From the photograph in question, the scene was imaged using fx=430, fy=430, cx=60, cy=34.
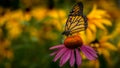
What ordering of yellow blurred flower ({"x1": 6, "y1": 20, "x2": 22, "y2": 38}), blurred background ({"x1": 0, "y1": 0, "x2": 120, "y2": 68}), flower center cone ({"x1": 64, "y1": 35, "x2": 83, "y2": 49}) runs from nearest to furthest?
flower center cone ({"x1": 64, "y1": 35, "x2": 83, "y2": 49}), blurred background ({"x1": 0, "y1": 0, "x2": 120, "y2": 68}), yellow blurred flower ({"x1": 6, "y1": 20, "x2": 22, "y2": 38})

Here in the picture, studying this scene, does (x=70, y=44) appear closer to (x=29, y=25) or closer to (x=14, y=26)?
(x=29, y=25)

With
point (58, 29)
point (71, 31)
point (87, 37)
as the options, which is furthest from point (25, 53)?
point (71, 31)

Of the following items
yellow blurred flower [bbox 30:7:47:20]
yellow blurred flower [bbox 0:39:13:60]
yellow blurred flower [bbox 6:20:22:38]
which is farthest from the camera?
yellow blurred flower [bbox 30:7:47:20]

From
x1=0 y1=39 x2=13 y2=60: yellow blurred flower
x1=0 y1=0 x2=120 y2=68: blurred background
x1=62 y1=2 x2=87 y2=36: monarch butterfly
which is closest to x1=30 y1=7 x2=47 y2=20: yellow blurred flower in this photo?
x1=0 y1=0 x2=120 y2=68: blurred background

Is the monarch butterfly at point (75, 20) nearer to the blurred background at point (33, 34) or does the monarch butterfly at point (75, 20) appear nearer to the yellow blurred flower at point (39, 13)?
the blurred background at point (33, 34)

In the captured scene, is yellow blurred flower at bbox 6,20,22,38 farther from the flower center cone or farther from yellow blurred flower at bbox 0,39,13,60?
the flower center cone

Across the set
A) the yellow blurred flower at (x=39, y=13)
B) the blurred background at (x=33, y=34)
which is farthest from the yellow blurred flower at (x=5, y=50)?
the yellow blurred flower at (x=39, y=13)
